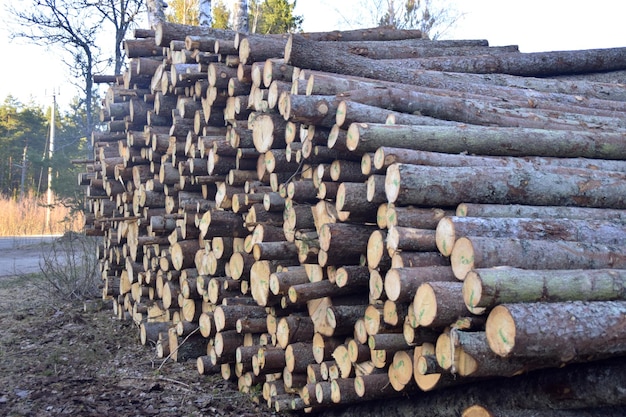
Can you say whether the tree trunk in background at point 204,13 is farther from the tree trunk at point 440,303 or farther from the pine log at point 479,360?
the pine log at point 479,360

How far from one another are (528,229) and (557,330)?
2.57 ft

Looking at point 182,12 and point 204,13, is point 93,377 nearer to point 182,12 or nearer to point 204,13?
point 204,13

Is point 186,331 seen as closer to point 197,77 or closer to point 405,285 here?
point 197,77

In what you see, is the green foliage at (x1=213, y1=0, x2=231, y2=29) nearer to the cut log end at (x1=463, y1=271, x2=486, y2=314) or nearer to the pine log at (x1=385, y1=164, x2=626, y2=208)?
the pine log at (x1=385, y1=164, x2=626, y2=208)

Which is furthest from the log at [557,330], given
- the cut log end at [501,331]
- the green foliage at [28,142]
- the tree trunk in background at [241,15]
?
the green foliage at [28,142]

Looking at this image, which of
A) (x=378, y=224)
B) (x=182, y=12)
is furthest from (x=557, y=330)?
(x=182, y=12)

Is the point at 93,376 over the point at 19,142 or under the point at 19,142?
under

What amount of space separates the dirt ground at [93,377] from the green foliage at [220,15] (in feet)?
55.3

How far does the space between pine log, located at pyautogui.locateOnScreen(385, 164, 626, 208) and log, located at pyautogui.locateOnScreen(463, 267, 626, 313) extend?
31.5 inches

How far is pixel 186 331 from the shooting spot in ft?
21.2

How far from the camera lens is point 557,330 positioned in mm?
2893

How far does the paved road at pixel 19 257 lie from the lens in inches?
481

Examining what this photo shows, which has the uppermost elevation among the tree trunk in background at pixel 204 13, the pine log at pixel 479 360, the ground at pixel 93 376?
the tree trunk in background at pixel 204 13

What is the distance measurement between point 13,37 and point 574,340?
18.6m
